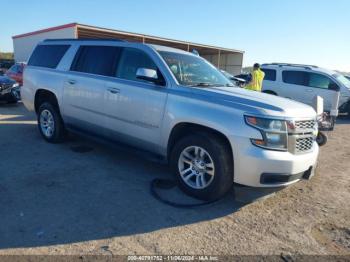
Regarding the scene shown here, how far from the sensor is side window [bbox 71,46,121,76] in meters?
5.28

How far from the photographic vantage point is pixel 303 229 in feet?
11.9

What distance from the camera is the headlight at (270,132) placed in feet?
11.9

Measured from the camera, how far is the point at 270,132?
3.63 metres

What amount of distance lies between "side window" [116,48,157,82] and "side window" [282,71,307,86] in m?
9.49

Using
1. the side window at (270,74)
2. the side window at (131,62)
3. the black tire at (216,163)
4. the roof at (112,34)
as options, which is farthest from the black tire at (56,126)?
the roof at (112,34)

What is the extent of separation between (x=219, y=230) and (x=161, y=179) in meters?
1.55

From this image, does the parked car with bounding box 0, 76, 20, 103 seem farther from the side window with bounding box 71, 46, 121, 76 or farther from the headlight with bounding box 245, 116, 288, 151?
the headlight with bounding box 245, 116, 288, 151

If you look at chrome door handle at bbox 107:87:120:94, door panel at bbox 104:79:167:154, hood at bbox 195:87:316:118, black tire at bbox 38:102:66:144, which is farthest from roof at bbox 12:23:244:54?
hood at bbox 195:87:316:118

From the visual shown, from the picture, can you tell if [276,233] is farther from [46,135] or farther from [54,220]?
[46,135]

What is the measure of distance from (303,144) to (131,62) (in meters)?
2.80

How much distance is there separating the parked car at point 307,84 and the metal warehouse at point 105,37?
287 inches

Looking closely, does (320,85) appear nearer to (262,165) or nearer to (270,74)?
(270,74)

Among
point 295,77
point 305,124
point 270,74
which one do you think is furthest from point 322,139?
point 270,74

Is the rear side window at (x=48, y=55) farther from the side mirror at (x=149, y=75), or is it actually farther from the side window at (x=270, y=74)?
the side window at (x=270, y=74)
